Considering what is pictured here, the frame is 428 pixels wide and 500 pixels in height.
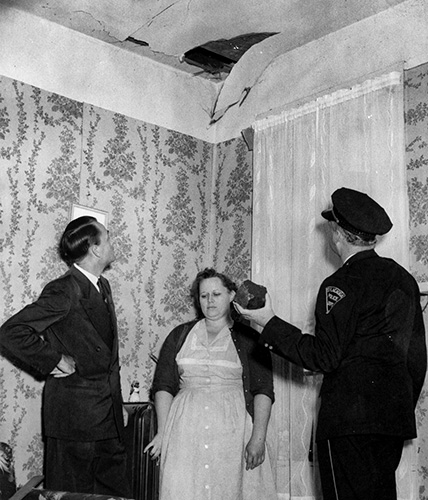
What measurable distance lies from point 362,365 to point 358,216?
0.55 metres

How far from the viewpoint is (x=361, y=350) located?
9.05 feet

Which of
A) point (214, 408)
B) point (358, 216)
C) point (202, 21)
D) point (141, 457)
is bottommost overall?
point (141, 457)

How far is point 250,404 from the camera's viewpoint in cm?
377

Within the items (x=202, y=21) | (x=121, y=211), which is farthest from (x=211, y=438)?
(x=202, y=21)

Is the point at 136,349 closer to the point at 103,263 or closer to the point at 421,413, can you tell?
the point at 103,263

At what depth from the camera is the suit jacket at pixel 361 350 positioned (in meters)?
2.72

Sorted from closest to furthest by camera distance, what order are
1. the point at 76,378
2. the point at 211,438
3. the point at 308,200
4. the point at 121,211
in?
the point at 76,378, the point at 211,438, the point at 308,200, the point at 121,211

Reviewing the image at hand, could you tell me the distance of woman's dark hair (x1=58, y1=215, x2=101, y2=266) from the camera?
3.80m

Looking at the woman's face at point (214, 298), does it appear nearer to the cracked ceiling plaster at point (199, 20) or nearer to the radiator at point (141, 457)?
the radiator at point (141, 457)

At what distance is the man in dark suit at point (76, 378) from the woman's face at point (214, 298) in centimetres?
52

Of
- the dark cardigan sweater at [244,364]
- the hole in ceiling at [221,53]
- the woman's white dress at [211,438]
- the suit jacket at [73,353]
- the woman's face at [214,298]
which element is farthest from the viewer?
the hole in ceiling at [221,53]

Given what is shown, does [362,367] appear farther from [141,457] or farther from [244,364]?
[141,457]

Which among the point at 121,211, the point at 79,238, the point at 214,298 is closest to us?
the point at 79,238

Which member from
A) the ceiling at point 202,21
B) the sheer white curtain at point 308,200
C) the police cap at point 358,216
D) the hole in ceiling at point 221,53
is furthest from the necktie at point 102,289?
the hole in ceiling at point 221,53
